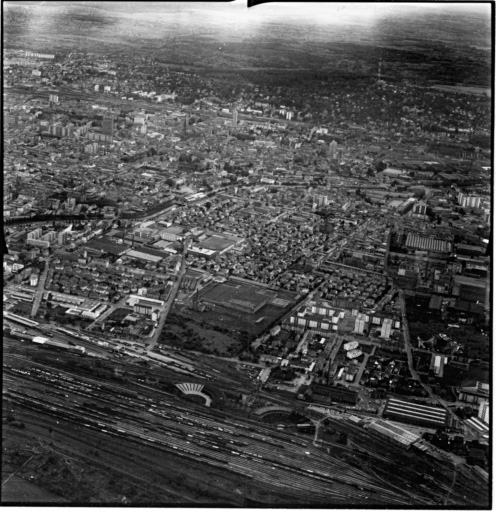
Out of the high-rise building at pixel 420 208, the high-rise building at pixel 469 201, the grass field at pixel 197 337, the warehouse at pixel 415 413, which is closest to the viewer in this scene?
the warehouse at pixel 415 413

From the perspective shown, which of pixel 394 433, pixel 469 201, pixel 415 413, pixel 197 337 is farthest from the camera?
pixel 469 201

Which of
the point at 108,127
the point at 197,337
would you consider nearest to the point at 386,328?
the point at 197,337

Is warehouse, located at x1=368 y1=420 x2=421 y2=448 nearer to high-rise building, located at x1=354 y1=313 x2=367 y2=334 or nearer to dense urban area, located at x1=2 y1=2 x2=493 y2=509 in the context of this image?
dense urban area, located at x1=2 y1=2 x2=493 y2=509

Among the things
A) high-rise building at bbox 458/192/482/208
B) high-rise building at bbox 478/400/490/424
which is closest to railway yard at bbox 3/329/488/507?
high-rise building at bbox 478/400/490/424

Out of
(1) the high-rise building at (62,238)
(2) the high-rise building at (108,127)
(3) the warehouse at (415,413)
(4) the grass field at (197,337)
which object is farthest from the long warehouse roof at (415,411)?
(2) the high-rise building at (108,127)

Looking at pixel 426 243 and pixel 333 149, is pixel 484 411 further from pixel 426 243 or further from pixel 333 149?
pixel 333 149

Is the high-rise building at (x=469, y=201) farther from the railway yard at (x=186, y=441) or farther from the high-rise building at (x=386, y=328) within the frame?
the railway yard at (x=186, y=441)
